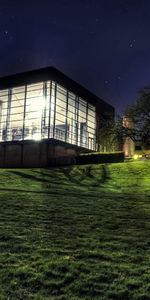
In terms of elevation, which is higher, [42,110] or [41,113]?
[42,110]

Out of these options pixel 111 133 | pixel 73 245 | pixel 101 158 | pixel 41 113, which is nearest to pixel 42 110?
pixel 41 113

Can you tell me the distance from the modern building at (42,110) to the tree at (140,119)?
579 cm

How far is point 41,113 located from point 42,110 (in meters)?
0.31

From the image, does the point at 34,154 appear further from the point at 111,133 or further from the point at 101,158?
the point at 111,133

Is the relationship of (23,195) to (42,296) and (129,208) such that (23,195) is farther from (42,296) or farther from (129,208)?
(42,296)

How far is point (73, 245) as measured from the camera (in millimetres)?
7695

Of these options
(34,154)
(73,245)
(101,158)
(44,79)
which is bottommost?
(73,245)

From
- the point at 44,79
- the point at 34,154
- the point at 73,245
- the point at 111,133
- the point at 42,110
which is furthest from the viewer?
the point at 111,133

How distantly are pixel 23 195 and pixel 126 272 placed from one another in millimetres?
8196

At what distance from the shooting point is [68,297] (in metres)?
5.35

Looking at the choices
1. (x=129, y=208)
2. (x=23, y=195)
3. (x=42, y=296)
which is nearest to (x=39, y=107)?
(x=23, y=195)

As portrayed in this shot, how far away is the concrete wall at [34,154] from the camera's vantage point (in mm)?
30578

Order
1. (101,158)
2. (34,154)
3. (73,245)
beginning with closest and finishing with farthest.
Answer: (73,245) → (101,158) → (34,154)

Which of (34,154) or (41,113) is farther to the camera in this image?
(41,113)
